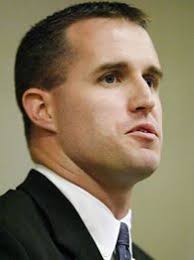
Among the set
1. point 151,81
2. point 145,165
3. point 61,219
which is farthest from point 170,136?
point 61,219

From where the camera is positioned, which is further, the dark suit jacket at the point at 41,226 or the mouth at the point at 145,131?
the mouth at the point at 145,131

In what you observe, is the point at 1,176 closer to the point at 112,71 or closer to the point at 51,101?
the point at 51,101

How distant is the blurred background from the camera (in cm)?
201

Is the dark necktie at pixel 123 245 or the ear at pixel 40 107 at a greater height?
the ear at pixel 40 107

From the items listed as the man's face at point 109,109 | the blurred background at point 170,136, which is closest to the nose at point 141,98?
the man's face at point 109,109

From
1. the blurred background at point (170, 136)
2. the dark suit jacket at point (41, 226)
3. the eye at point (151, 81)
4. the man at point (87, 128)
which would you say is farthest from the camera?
the blurred background at point (170, 136)

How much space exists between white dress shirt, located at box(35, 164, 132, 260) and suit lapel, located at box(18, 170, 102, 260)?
0.7 inches

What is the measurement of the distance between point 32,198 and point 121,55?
39 centimetres

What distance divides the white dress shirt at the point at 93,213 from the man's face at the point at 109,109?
0.06 metres

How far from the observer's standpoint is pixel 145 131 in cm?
110

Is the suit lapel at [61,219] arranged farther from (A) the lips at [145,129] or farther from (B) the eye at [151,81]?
(B) the eye at [151,81]

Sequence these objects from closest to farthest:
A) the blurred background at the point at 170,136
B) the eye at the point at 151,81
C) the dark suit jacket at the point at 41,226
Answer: the dark suit jacket at the point at 41,226 < the eye at the point at 151,81 < the blurred background at the point at 170,136

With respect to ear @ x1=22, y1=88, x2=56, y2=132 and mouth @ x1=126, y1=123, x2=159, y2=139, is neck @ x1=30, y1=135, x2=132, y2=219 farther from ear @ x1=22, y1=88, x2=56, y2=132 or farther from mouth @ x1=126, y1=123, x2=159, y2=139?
mouth @ x1=126, y1=123, x2=159, y2=139

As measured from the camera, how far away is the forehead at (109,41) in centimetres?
113
